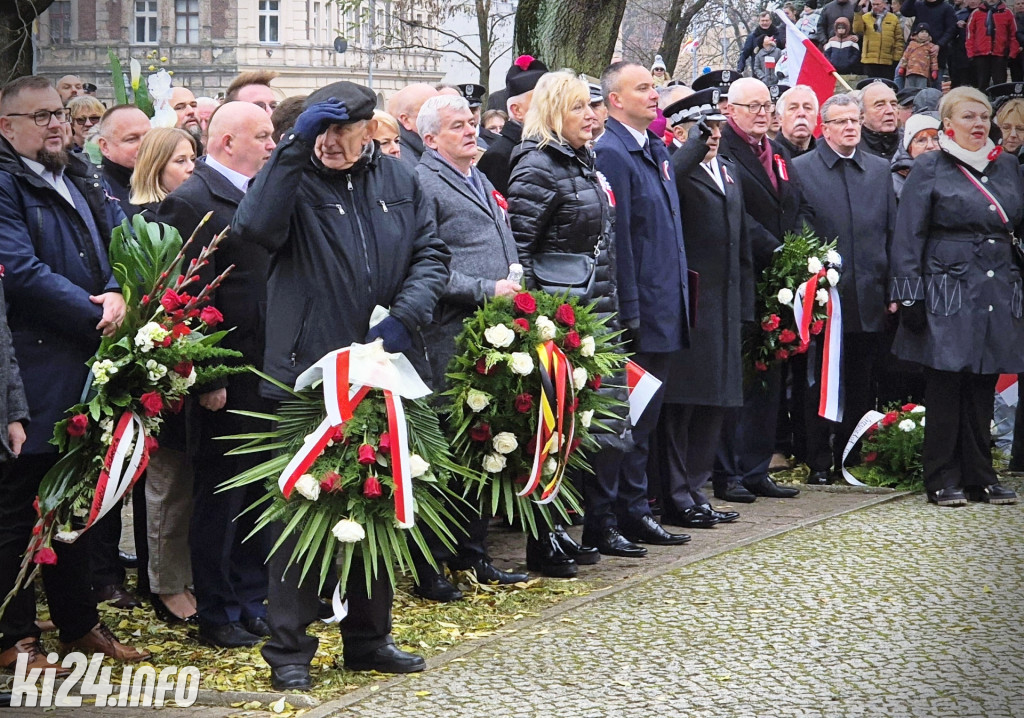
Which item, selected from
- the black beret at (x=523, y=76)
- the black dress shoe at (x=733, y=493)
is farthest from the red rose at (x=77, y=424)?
the black dress shoe at (x=733, y=493)

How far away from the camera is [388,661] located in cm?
573

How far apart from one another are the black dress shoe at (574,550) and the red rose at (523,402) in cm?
111

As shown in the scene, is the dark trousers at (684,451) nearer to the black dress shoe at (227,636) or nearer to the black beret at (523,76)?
the black beret at (523,76)

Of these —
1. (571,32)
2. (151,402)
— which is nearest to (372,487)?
(151,402)

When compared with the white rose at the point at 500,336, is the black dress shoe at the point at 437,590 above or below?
below

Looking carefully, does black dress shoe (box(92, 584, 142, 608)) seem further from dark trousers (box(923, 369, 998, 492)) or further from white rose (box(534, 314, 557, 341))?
dark trousers (box(923, 369, 998, 492))

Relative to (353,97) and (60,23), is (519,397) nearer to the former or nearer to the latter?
(353,97)

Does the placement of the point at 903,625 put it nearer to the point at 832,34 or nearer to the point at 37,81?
the point at 37,81

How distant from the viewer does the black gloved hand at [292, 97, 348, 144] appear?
543cm

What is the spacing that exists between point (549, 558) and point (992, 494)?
3.40 m

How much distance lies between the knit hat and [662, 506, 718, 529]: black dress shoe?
3.68 meters

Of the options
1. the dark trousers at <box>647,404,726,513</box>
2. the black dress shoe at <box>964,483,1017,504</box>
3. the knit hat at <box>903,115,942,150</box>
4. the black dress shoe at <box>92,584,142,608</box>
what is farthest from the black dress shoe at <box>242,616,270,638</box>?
the knit hat at <box>903,115,942,150</box>

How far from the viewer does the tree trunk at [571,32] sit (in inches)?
533

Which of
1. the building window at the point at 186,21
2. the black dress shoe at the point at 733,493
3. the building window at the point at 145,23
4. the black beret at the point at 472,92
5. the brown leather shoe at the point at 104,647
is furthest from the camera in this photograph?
the building window at the point at 186,21
